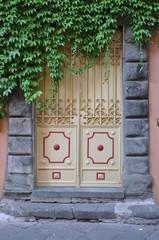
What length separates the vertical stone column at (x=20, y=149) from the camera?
512 centimetres

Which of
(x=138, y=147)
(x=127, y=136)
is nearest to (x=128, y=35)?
(x=127, y=136)

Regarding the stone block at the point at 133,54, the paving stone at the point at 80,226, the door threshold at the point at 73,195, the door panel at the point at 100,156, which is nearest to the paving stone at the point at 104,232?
the paving stone at the point at 80,226

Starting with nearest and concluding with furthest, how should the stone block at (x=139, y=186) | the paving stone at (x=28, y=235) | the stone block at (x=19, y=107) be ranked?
the paving stone at (x=28, y=235), the stone block at (x=139, y=186), the stone block at (x=19, y=107)

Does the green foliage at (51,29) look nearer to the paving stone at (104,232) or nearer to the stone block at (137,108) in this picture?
the stone block at (137,108)

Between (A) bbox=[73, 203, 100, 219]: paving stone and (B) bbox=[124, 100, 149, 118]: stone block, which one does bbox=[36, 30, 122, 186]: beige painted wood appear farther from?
(A) bbox=[73, 203, 100, 219]: paving stone

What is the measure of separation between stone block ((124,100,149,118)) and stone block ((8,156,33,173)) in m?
1.94

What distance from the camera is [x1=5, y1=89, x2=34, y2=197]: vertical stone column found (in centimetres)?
512

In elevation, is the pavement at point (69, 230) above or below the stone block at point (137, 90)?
below

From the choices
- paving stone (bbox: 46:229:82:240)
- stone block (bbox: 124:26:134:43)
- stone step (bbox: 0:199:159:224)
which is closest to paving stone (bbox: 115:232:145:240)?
stone step (bbox: 0:199:159:224)

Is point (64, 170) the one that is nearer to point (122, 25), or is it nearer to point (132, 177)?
point (132, 177)

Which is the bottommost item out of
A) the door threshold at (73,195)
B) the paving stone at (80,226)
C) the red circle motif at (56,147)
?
the paving stone at (80,226)

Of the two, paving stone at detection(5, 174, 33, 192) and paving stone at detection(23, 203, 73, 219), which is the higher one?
paving stone at detection(5, 174, 33, 192)

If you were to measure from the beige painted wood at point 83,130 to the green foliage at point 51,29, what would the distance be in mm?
363

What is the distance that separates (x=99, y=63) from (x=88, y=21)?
0.78 metres
